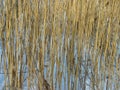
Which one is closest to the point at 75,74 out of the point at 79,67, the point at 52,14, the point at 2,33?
the point at 79,67

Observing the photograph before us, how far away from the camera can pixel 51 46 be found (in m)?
1.48

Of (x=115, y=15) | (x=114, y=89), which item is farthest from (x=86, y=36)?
(x=114, y=89)

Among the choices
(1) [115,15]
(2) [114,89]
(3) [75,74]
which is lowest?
(2) [114,89]

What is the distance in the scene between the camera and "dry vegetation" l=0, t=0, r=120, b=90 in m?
1.47

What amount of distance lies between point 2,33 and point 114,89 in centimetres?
73

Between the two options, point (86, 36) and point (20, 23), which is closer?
point (20, 23)

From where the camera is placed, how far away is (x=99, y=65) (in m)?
1.65

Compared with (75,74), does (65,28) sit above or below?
above

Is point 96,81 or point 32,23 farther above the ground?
point 32,23

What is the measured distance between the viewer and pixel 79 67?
1540mm

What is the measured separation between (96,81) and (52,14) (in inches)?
18.2

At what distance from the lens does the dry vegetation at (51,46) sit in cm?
147

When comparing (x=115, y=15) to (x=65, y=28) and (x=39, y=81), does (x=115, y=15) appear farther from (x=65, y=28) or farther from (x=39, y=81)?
(x=39, y=81)

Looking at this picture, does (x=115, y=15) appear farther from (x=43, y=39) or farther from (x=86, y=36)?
(x=43, y=39)
